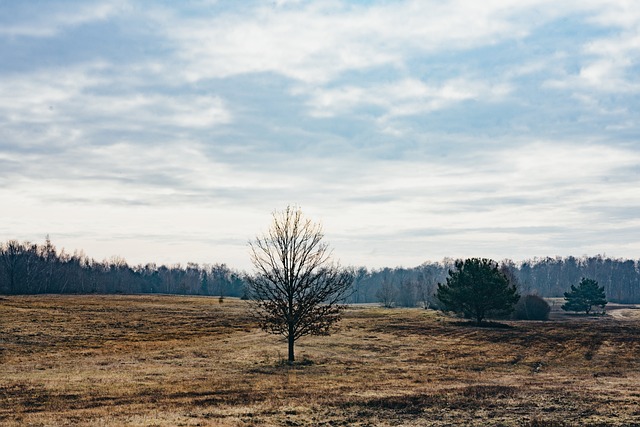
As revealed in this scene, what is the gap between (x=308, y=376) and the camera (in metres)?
31.8

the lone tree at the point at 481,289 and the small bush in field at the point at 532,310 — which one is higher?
the lone tree at the point at 481,289

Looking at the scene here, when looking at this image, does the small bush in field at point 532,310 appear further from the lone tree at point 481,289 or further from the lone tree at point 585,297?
the lone tree at point 481,289

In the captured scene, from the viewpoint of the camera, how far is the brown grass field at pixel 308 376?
19.0 metres

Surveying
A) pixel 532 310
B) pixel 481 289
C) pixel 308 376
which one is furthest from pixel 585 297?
pixel 308 376

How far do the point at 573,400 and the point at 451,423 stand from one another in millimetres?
6630

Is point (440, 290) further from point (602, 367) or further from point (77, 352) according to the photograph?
point (77, 352)

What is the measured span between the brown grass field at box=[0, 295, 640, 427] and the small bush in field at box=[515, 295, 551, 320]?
105ft

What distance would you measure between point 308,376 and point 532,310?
75924 millimetres

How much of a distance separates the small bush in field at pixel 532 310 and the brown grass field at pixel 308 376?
31942mm

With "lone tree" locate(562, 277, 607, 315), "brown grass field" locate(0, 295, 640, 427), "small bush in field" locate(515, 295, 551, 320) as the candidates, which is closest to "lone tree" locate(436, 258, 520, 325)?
"brown grass field" locate(0, 295, 640, 427)

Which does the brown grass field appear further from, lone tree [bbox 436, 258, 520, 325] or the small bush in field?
the small bush in field

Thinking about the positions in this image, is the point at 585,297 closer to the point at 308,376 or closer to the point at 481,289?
the point at 481,289

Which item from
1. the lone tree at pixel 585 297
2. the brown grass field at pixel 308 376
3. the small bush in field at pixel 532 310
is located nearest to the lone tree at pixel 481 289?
the brown grass field at pixel 308 376

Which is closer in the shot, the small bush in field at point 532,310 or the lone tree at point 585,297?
the small bush in field at point 532,310
